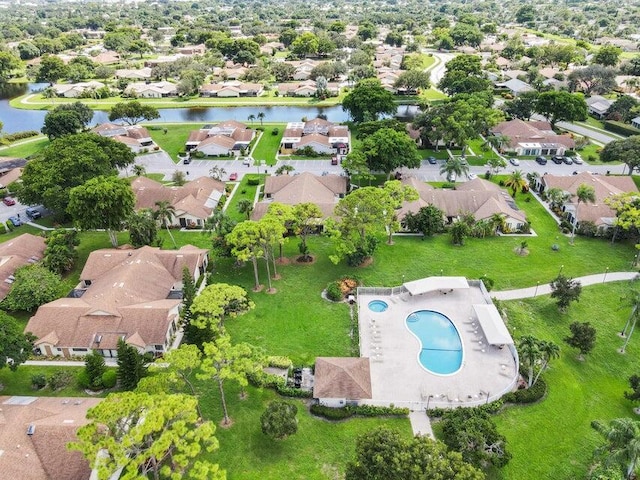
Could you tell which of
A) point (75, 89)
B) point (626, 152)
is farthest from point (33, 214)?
point (626, 152)

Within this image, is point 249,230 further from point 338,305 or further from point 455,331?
point 455,331

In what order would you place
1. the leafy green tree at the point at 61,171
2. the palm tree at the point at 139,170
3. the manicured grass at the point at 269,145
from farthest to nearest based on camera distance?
the manicured grass at the point at 269,145
the palm tree at the point at 139,170
the leafy green tree at the point at 61,171

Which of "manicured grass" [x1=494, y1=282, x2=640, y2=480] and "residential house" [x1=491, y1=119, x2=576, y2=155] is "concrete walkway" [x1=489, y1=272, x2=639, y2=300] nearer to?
"manicured grass" [x1=494, y1=282, x2=640, y2=480]

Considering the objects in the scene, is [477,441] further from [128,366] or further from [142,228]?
[142,228]

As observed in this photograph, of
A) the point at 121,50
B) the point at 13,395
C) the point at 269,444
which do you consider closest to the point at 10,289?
the point at 13,395

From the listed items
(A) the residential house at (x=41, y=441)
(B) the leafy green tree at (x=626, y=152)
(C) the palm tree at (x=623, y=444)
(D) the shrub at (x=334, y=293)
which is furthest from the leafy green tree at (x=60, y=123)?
(B) the leafy green tree at (x=626, y=152)

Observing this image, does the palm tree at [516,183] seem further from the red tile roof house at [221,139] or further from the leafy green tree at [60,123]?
the leafy green tree at [60,123]
